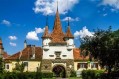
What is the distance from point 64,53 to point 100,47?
120ft

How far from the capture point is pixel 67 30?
8444 centimetres

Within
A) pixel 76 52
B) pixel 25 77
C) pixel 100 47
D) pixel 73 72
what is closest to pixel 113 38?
pixel 100 47

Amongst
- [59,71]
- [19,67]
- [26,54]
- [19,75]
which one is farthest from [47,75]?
[19,75]

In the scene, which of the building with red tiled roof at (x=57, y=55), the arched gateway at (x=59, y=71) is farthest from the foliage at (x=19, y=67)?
the arched gateway at (x=59, y=71)

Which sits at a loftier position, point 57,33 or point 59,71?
point 57,33

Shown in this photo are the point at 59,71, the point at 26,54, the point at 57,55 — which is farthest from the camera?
the point at 59,71

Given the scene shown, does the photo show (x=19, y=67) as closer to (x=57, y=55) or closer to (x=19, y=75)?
(x=57, y=55)

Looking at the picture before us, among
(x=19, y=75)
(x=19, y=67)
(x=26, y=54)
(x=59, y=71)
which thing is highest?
(x=26, y=54)

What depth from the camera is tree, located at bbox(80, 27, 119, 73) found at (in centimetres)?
4450

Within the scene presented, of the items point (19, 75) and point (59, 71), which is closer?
point (19, 75)

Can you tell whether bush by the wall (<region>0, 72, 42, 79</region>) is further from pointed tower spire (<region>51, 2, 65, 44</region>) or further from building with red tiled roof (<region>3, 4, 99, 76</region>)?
pointed tower spire (<region>51, 2, 65, 44</region>)

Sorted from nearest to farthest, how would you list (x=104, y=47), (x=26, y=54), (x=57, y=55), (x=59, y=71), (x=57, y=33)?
(x=104, y=47)
(x=57, y=55)
(x=57, y=33)
(x=26, y=54)
(x=59, y=71)

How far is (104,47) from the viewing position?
45.8 meters

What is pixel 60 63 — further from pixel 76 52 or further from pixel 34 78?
pixel 34 78
